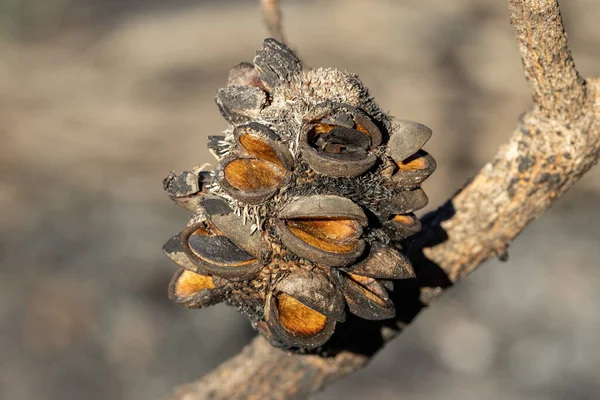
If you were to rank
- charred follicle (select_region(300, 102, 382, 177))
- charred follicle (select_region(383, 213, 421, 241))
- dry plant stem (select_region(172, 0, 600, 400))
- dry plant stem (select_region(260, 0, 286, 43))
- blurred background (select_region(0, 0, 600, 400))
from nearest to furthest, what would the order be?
charred follicle (select_region(300, 102, 382, 177))
charred follicle (select_region(383, 213, 421, 241))
dry plant stem (select_region(172, 0, 600, 400))
dry plant stem (select_region(260, 0, 286, 43))
blurred background (select_region(0, 0, 600, 400))

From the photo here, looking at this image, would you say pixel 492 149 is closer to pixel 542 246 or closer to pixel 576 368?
pixel 542 246

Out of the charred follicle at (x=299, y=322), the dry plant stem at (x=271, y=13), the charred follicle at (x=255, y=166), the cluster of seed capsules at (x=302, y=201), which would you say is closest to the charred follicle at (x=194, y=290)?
the cluster of seed capsules at (x=302, y=201)

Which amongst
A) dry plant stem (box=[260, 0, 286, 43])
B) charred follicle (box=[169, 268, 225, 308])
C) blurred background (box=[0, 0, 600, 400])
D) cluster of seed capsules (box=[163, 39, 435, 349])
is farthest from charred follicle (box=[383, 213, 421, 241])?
blurred background (box=[0, 0, 600, 400])

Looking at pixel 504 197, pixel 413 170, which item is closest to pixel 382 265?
pixel 413 170

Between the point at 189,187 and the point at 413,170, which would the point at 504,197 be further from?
the point at 189,187

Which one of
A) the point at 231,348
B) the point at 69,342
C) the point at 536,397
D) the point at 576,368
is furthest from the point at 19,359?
the point at 576,368

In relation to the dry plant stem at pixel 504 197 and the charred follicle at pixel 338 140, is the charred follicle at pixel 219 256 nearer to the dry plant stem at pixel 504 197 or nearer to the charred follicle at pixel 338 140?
the charred follicle at pixel 338 140

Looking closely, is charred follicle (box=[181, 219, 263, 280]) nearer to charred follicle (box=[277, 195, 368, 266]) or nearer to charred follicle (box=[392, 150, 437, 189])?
charred follicle (box=[277, 195, 368, 266])
